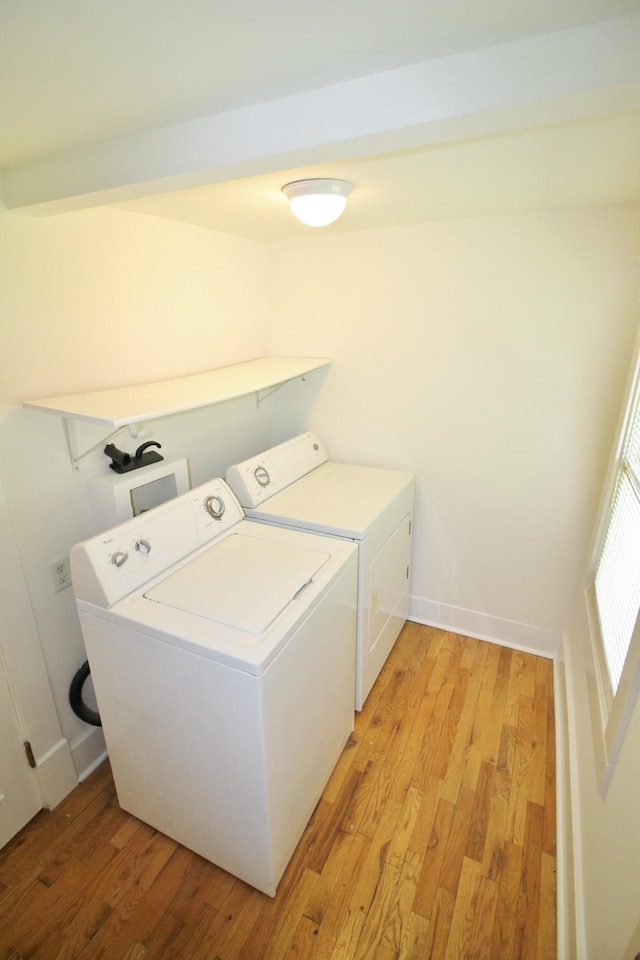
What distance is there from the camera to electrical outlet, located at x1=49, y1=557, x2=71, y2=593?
1546mm

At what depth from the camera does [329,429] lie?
2.55 meters

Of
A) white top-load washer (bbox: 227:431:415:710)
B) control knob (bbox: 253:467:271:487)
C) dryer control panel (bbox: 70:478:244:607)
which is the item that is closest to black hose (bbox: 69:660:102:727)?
dryer control panel (bbox: 70:478:244:607)

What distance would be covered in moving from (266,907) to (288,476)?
1600 millimetres

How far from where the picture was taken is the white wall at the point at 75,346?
1.36 metres

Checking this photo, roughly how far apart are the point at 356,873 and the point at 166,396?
1.73 m

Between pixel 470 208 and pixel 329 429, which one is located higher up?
pixel 470 208

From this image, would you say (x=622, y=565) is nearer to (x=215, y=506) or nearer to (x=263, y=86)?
Result: (x=215, y=506)

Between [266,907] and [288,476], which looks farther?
[288,476]

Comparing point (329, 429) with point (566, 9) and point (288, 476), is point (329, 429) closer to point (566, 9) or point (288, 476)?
point (288, 476)

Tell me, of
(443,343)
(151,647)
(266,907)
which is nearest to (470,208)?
(443,343)

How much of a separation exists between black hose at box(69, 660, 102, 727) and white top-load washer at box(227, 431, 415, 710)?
0.87 metres

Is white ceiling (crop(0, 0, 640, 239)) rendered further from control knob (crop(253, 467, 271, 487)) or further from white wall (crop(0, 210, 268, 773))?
control knob (crop(253, 467, 271, 487))

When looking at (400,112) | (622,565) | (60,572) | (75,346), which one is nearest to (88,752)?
(60,572)

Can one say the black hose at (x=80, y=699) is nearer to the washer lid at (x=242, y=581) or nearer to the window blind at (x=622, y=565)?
the washer lid at (x=242, y=581)
